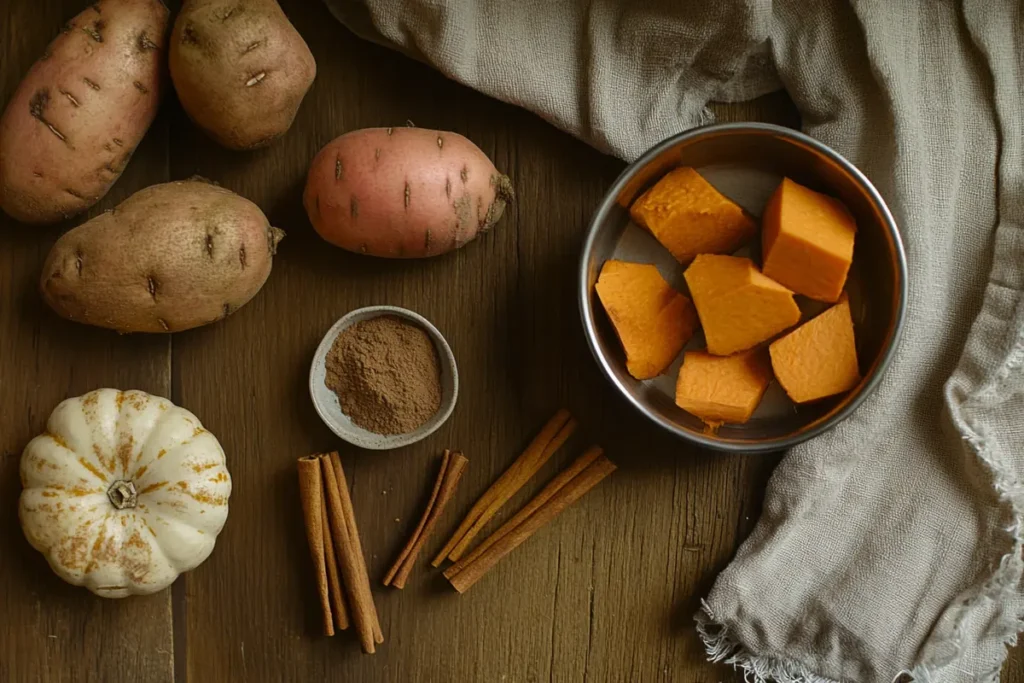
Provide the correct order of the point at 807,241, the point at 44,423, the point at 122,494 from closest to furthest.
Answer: the point at 807,241 → the point at 122,494 → the point at 44,423

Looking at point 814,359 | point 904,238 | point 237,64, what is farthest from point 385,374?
point 904,238

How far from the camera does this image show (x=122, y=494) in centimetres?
113

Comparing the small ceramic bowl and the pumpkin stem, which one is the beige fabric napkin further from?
the pumpkin stem

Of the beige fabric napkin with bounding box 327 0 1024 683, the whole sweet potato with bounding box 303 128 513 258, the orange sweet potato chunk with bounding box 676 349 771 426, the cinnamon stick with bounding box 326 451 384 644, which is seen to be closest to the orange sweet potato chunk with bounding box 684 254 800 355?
the orange sweet potato chunk with bounding box 676 349 771 426

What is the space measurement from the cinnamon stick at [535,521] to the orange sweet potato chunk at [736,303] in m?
0.26

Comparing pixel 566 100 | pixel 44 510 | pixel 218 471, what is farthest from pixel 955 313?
pixel 44 510

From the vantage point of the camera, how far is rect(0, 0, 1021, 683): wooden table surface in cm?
121

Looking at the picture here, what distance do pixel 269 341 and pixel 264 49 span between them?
0.42 metres

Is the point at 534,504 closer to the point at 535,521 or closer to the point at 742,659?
the point at 535,521

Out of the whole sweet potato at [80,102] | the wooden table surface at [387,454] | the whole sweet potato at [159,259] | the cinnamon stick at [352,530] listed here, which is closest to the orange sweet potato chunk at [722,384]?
the wooden table surface at [387,454]

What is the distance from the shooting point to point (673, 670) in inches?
48.7

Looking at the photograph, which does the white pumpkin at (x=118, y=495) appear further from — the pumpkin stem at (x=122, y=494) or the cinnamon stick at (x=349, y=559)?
the cinnamon stick at (x=349, y=559)

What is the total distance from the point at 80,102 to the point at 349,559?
740mm

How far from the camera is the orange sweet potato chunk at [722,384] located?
108 cm
